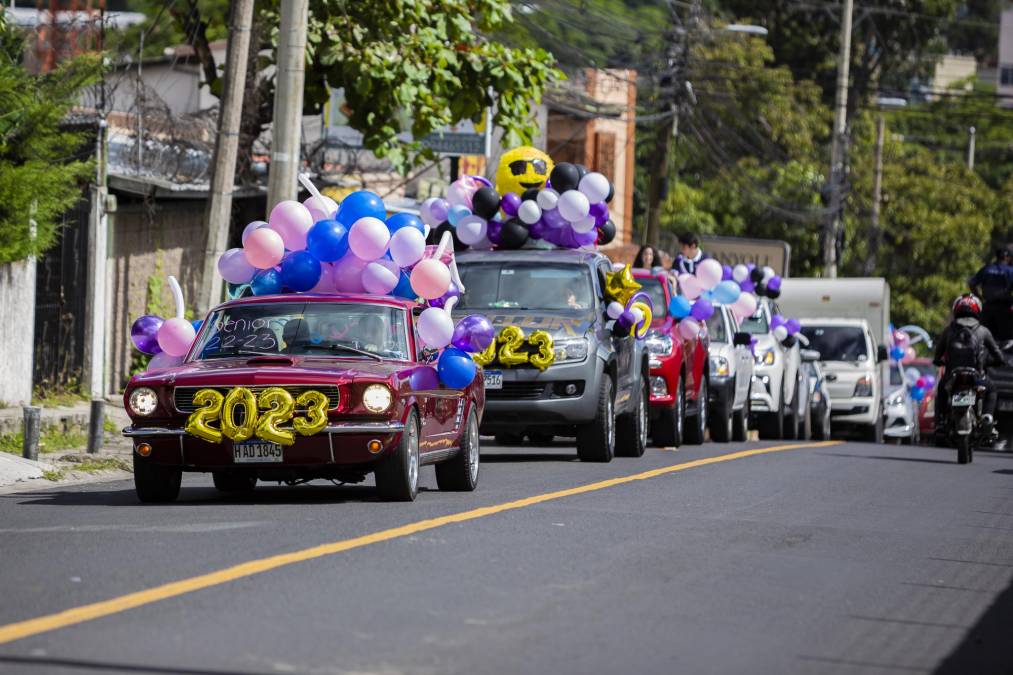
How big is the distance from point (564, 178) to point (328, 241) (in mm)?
6792

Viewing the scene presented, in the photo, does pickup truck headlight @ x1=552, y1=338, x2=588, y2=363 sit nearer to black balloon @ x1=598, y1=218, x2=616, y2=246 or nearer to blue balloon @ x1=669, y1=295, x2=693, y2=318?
black balloon @ x1=598, y1=218, x2=616, y2=246

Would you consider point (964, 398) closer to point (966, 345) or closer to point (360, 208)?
point (966, 345)

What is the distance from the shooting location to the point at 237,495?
46.0 ft

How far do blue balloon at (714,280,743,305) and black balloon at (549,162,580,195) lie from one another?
14.2 feet

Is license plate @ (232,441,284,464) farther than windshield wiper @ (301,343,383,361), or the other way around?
windshield wiper @ (301,343,383,361)

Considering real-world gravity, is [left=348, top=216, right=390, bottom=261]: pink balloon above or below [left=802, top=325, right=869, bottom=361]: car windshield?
above

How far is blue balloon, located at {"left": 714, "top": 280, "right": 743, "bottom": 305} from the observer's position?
82.7ft

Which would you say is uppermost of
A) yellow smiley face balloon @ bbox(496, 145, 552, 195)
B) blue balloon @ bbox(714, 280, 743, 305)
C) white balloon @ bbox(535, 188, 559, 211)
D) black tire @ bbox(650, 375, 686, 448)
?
yellow smiley face balloon @ bbox(496, 145, 552, 195)

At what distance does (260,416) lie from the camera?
1227 cm

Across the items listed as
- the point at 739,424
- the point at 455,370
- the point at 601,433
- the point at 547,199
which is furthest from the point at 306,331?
the point at 739,424

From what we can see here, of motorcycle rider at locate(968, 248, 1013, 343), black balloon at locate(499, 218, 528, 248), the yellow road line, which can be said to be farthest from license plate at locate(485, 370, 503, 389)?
motorcycle rider at locate(968, 248, 1013, 343)

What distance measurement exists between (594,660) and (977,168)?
76.8m

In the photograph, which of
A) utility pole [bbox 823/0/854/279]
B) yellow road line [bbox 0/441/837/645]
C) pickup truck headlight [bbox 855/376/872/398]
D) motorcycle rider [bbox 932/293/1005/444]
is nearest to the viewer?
yellow road line [bbox 0/441/837/645]

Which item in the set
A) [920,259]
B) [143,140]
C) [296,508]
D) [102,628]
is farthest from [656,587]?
[920,259]
